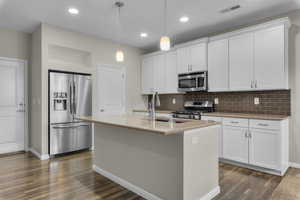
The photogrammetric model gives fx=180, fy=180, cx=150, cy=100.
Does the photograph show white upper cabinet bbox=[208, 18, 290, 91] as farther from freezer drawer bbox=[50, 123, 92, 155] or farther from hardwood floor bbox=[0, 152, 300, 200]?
freezer drawer bbox=[50, 123, 92, 155]

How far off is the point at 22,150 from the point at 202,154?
4.42 m

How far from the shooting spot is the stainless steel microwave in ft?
13.8

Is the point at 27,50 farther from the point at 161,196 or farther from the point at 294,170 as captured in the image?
the point at 294,170

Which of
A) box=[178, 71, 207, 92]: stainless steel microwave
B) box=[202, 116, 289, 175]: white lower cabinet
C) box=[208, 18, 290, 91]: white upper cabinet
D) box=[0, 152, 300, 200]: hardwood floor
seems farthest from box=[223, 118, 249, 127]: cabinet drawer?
box=[178, 71, 207, 92]: stainless steel microwave

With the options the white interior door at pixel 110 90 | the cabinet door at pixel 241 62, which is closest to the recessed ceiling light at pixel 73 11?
the white interior door at pixel 110 90

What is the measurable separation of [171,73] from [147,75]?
0.94 metres

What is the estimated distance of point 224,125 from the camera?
354cm

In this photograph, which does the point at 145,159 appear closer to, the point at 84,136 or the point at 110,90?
the point at 84,136

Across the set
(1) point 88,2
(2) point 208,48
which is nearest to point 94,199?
(1) point 88,2

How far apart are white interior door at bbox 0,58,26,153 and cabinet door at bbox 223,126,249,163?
4.70 meters

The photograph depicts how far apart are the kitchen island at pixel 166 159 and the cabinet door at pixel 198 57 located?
87.9 inches

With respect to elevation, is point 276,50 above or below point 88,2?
below

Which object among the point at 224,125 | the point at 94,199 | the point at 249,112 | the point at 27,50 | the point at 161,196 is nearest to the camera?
the point at 161,196

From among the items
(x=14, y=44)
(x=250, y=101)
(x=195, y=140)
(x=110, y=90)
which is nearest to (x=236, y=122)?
(x=250, y=101)
